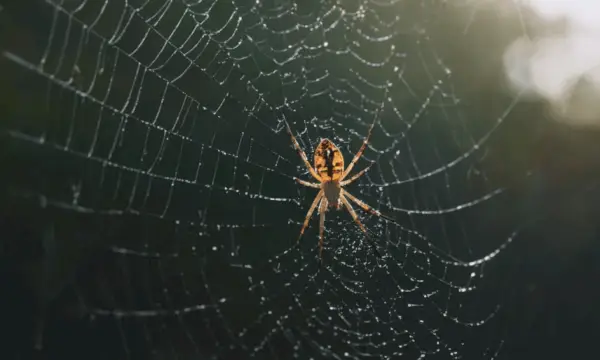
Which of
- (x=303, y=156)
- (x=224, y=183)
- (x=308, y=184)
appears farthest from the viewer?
(x=224, y=183)

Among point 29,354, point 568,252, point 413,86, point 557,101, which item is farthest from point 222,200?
point 557,101

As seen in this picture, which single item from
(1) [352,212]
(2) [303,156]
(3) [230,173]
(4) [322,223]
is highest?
(2) [303,156]

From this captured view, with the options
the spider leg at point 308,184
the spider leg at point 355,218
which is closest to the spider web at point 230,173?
the spider leg at point 355,218

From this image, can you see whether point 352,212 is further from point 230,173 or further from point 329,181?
point 230,173

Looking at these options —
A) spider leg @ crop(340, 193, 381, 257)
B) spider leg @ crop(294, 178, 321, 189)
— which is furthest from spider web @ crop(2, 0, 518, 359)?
spider leg @ crop(294, 178, 321, 189)

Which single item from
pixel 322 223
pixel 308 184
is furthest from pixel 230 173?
pixel 322 223

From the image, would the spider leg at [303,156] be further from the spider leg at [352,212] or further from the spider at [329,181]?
the spider leg at [352,212]

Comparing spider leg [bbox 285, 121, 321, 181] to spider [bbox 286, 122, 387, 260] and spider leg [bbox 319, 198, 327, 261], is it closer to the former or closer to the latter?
spider [bbox 286, 122, 387, 260]
